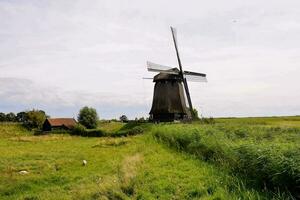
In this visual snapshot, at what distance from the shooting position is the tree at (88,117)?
3292 inches

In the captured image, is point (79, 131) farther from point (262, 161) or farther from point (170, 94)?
point (262, 161)

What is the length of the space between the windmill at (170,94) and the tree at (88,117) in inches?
1098

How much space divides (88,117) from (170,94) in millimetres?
31397

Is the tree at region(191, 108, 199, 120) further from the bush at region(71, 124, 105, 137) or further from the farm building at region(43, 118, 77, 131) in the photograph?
the farm building at region(43, 118, 77, 131)

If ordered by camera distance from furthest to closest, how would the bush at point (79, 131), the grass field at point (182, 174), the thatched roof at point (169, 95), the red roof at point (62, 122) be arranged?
the red roof at point (62, 122) < the bush at point (79, 131) < the thatched roof at point (169, 95) < the grass field at point (182, 174)

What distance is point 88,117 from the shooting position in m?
84.3

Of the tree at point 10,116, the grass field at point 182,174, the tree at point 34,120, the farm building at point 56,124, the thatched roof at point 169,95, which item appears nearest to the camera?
the grass field at point 182,174

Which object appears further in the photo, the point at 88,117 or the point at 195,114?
the point at 88,117

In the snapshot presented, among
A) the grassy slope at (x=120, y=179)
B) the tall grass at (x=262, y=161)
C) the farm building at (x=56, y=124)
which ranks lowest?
the grassy slope at (x=120, y=179)

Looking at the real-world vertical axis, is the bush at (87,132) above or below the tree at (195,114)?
below

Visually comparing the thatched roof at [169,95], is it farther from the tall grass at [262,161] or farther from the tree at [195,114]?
the tall grass at [262,161]

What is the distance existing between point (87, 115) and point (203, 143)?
67.4 metres

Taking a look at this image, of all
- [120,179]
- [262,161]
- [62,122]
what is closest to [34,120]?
[62,122]

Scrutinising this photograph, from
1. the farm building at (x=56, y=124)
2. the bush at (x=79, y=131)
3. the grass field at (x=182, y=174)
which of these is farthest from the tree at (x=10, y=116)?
the grass field at (x=182, y=174)
